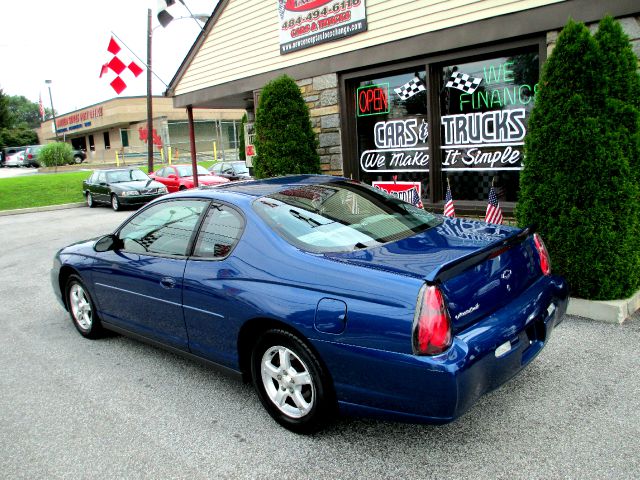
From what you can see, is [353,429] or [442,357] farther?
[353,429]

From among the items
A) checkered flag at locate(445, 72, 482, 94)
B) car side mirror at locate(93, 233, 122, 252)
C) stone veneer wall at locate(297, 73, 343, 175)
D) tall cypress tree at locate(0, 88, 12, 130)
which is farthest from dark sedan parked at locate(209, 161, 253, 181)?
tall cypress tree at locate(0, 88, 12, 130)

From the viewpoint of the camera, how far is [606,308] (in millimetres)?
4746

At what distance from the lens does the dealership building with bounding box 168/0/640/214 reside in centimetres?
666

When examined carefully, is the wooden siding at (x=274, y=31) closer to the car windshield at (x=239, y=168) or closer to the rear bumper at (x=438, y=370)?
the rear bumper at (x=438, y=370)

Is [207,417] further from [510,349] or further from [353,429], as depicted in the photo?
[510,349]

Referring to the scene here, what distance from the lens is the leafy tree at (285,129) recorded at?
8961 mm

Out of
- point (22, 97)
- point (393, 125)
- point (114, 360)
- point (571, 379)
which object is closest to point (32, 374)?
point (114, 360)

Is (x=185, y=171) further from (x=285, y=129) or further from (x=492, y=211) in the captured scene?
(x=492, y=211)

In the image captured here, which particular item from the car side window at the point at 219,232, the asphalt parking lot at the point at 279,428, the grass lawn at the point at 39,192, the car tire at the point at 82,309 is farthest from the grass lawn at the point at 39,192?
the car side window at the point at 219,232

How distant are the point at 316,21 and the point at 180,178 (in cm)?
1125

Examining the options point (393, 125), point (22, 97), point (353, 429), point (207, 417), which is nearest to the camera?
point (353, 429)

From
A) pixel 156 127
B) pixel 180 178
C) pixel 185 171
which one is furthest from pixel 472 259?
pixel 156 127

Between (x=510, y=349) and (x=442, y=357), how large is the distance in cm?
53

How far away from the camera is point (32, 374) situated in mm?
Answer: 4453
